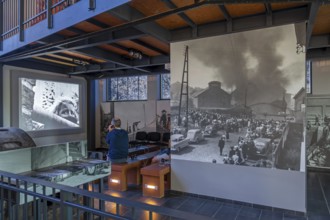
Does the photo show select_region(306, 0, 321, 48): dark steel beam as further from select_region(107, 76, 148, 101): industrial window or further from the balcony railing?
select_region(107, 76, 148, 101): industrial window

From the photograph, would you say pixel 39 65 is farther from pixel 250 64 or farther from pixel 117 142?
pixel 250 64

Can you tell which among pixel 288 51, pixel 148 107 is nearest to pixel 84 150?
pixel 288 51

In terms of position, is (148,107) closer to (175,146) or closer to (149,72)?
(149,72)

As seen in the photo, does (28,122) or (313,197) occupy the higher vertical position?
(28,122)

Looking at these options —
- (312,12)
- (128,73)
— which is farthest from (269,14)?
(128,73)

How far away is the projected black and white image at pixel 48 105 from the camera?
7.02m

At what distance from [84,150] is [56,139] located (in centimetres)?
462

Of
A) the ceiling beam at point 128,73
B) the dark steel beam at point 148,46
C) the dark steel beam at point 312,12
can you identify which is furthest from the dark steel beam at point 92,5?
the ceiling beam at point 128,73

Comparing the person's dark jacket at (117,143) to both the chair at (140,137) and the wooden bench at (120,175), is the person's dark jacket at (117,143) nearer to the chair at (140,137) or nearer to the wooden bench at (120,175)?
the wooden bench at (120,175)

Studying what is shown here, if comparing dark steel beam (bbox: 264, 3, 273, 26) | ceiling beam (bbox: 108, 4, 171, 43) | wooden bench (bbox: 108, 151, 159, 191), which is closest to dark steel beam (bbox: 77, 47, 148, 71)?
ceiling beam (bbox: 108, 4, 171, 43)

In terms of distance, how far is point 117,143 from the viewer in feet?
17.1

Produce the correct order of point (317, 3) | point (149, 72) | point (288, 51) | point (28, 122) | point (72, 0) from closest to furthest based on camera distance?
point (317, 3)
point (288, 51)
point (72, 0)
point (28, 122)
point (149, 72)

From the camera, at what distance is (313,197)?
4496 millimetres

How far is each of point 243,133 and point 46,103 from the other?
6.34 metres
